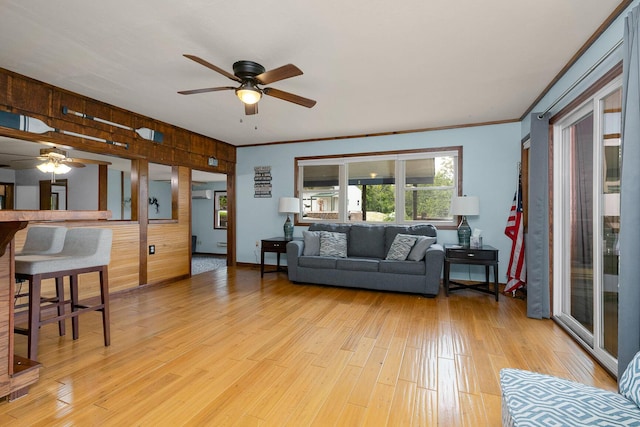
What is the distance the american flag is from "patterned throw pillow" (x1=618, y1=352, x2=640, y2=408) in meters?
2.85

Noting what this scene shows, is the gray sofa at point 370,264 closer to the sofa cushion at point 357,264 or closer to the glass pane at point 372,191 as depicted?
the sofa cushion at point 357,264

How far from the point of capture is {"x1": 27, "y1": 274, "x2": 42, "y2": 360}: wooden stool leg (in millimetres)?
2086

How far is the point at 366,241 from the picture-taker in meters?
4.84

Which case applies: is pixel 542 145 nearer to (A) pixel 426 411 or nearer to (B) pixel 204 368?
(A) pixel 426 411

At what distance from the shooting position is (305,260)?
4617 mm

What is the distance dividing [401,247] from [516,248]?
1487mm

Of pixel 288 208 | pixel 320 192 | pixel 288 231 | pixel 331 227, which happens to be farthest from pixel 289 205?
pixel 331 227

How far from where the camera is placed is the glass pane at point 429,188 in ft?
16.1

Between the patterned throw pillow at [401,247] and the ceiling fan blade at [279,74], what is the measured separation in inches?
106

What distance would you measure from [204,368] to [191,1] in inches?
95.1

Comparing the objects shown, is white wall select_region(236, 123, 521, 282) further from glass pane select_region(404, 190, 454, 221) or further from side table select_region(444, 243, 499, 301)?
side table select_region(444, 243, 499, 301)

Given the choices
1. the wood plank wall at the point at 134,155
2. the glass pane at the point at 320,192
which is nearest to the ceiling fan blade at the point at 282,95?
the wood plank wall at the point at 134,155

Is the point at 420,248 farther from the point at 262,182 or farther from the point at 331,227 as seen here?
the point at 262,182

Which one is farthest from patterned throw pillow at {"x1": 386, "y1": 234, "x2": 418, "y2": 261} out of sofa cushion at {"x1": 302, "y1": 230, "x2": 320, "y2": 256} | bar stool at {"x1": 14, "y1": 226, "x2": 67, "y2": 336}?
bar stool at {"x1": 14, "y1": 226, "x2": 67, "y2": 336}
